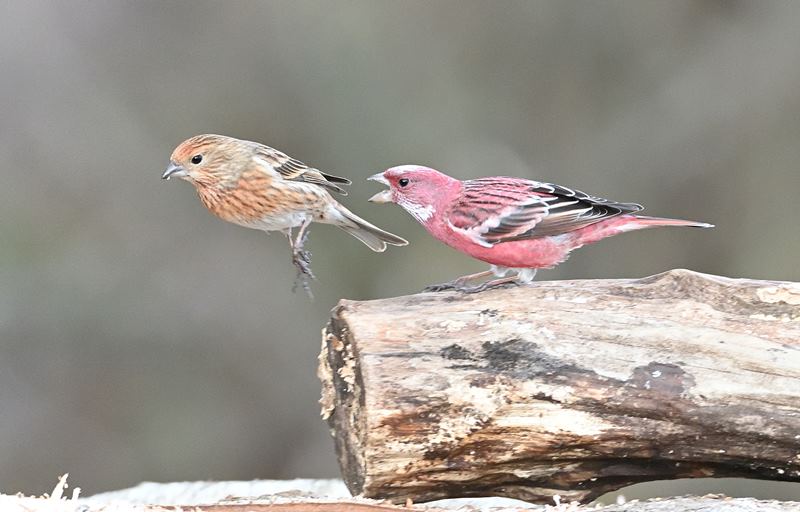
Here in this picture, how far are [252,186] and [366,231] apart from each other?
0.66 m

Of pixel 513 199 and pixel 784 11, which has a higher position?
pixel 784 11

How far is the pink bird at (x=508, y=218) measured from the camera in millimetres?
4480

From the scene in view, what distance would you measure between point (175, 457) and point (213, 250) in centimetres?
168

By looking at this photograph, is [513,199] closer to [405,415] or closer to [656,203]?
[405,415]

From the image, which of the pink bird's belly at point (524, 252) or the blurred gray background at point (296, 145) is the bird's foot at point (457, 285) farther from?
the blurred gray background at point (296, 145)

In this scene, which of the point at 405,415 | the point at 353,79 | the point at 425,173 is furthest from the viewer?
the point at 353,79

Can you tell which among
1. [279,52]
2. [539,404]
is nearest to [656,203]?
[279,52]

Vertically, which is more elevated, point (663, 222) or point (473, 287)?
point (663, 222)

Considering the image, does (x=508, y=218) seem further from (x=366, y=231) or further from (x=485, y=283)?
(x=366, y=231)

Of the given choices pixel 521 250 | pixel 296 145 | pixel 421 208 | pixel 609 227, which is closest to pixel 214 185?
pixel 421 208

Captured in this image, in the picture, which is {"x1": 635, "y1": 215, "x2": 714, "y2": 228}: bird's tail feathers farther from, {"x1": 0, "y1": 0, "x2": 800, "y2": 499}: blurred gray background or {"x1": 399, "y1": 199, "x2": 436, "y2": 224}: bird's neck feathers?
{"x1": 0, "y1": 0, "x2": 800, "y2": 499}: blurred gray background

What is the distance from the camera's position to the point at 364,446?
4.02 m

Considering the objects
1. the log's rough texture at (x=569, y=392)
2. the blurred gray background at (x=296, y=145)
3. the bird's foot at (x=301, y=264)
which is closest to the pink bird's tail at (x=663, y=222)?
the log's rough texture at (x=569, y=392)

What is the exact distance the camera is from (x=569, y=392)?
4020mm
